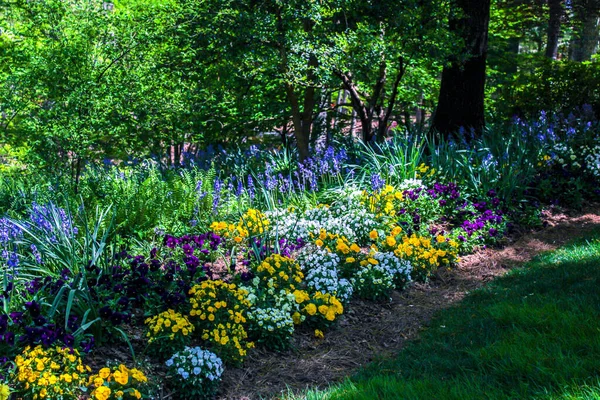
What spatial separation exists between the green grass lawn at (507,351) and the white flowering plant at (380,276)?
59 centimetres

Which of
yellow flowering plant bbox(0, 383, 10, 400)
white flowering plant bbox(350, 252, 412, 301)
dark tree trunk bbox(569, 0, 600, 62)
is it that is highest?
dark tree trunk bbox(569, 0, 600, 62)

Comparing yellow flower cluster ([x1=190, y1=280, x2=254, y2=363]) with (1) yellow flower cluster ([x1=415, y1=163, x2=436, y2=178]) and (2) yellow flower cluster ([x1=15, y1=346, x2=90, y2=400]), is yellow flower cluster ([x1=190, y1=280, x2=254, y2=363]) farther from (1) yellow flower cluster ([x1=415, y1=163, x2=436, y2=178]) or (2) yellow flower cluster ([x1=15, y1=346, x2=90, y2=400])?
(1) yellow flower cluster ([x1=415, y1=163, x2=436, y2=178])

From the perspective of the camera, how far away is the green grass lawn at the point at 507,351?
116 inches

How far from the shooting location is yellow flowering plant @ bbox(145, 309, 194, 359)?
3584 millimetres

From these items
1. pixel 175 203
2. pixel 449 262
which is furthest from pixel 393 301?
pixel 175 203

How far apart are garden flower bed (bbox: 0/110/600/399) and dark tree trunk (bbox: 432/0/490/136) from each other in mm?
1686

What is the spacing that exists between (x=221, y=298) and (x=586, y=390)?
2.37 m

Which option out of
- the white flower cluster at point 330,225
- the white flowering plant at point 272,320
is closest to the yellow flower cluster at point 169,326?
the white flowering plant at point 272,320

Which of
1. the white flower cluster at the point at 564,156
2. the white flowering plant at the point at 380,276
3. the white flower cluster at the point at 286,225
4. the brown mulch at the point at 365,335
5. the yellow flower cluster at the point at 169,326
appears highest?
the white flower cluster at the point at 564,156

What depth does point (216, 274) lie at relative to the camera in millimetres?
4895

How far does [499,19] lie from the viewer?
12.5 m

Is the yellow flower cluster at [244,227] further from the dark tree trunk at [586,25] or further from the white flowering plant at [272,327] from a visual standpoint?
the dark tree trunk at [586,25]

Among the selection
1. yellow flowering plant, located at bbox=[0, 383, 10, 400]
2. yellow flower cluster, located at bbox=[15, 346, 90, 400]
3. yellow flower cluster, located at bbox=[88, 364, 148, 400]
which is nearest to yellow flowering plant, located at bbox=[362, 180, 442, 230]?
yellow flower cluster, located at bbox=[88, 364, 148, 400]

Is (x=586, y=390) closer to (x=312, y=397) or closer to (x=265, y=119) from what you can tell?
(x=312, y=397)
